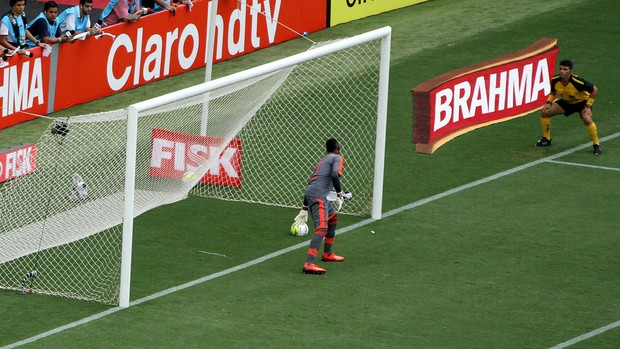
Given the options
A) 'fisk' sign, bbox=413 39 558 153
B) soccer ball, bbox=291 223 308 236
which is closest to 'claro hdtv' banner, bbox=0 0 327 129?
'fisk' sign, bbox=413 39 558 153

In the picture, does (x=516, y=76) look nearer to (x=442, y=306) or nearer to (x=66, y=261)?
(x=442, y=306)

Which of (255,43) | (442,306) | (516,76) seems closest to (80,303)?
(442,306)

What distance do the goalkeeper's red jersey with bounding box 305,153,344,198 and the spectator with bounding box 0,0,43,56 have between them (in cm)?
646

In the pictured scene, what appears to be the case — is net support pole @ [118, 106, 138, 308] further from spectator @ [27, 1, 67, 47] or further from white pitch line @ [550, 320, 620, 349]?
spectator @ [27, 1, 67, 47]

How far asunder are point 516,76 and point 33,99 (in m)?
7.04

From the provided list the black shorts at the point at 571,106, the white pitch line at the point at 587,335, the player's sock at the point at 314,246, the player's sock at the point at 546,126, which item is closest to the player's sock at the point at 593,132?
the black shorts at the point at 571,106

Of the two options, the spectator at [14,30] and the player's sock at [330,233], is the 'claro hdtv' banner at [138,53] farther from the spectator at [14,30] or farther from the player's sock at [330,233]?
the player's sock at [330,233]

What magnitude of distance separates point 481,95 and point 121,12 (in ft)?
19.8

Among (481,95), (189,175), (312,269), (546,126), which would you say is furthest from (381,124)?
(546,126)

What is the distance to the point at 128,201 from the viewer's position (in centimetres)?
1488

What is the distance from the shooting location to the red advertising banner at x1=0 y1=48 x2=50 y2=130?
2062 cm

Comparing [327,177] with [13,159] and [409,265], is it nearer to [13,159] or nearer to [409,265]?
[409,265]

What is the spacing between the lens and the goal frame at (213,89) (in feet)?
48.6

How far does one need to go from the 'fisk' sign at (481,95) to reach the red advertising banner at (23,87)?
5820 millimetres
